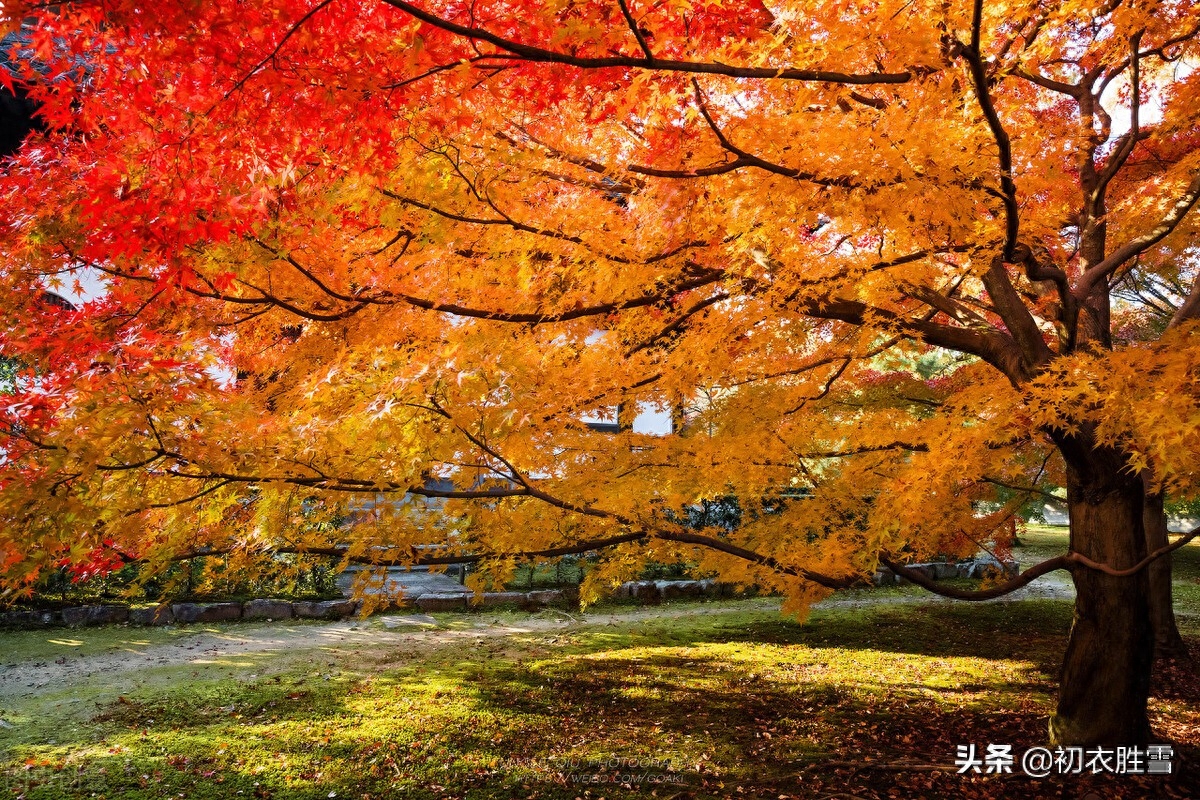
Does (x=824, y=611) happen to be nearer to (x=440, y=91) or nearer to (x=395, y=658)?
(x=395, y=658)

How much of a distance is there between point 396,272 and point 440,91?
120 centimetres

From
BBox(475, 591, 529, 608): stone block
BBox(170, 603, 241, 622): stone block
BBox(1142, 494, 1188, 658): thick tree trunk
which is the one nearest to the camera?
BBox(1142, 494, 1188, 658): thick tree trunk

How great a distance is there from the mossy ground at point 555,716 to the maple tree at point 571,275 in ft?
4.17

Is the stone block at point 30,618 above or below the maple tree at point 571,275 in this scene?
below

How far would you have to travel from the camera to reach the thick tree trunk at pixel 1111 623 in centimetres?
470

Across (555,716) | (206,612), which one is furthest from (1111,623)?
(206,612)

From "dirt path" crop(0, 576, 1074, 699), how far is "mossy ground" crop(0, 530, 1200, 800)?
83mm

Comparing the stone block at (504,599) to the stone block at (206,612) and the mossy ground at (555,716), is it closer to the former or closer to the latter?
the mossy ground at (555,716)

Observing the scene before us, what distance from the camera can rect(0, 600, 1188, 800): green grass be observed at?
14.5ft

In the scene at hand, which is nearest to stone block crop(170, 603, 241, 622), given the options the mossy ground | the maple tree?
the mossy ground

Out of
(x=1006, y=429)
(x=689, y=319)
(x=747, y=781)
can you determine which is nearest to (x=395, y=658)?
(x=747, y=781)

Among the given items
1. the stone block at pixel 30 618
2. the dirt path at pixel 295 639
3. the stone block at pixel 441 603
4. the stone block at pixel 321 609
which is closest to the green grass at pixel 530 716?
the dirt path at pixel 295 639

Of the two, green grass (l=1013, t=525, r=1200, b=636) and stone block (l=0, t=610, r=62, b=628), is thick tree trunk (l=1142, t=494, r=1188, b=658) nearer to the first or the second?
green grass (l=1013, t=525, r=1200, b=636)

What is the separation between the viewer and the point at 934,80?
3.38 metres
